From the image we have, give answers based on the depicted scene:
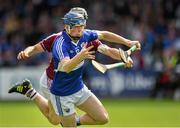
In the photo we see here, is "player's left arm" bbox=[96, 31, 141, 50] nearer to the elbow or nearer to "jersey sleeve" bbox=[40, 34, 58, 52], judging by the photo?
"jersey sleeve" bbox=[40, 34, 58, 52]

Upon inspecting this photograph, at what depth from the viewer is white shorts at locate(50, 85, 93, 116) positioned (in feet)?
37.1

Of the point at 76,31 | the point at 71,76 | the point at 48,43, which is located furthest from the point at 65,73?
the point at 48,43

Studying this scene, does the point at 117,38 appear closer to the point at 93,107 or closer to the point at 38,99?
the point at 93,107

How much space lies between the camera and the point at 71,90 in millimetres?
11312

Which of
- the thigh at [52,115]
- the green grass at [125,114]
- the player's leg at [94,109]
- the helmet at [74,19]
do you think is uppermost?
the helmet at [74,19]

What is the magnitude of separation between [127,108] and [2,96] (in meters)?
3.72

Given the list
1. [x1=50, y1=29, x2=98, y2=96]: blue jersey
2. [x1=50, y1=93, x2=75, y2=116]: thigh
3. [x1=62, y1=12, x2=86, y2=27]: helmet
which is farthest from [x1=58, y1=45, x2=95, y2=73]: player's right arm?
[x1=50, y1=93, x2=75, y2=116]: thigh

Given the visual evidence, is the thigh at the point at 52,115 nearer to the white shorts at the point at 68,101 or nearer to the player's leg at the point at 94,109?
the player's leg at the point at 94,109

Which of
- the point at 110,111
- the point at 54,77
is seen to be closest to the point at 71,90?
the point at 54,77

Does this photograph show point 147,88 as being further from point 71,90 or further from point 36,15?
point 71,90

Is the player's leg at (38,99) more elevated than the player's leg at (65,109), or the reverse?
the player's leg at (65,109)

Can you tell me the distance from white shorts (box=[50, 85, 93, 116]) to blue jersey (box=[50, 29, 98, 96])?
6 centimetres

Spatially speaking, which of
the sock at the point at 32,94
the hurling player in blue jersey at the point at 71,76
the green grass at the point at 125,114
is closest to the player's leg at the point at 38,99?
the sock at the point at 32,94

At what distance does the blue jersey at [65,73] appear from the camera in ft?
36.4
